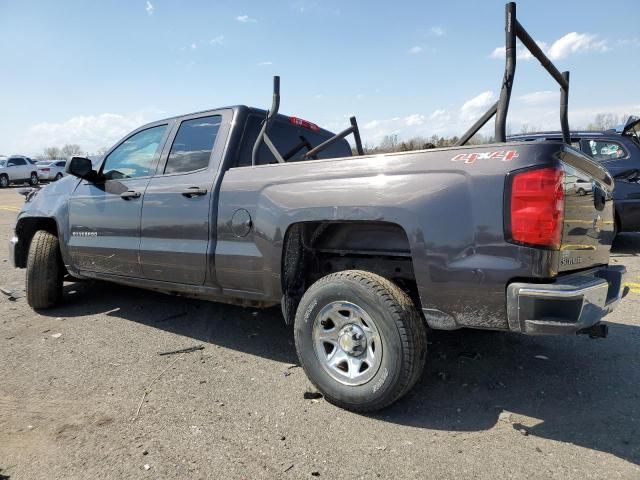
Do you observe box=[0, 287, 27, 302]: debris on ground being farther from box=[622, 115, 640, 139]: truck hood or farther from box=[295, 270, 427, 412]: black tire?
box=[622, 115, 640, 139]: truck hood

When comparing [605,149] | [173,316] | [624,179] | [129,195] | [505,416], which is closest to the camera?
[505,416]

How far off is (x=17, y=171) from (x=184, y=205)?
3290cm

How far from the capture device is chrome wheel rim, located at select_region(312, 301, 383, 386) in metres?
2.79

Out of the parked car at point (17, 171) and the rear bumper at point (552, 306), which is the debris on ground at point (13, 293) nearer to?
the rear bumper at point (552, 306)

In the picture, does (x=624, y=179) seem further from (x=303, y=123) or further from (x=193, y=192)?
(x=193, y=192)

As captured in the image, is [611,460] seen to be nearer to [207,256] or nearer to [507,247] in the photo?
[507,247]

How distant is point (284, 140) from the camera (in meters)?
4.30

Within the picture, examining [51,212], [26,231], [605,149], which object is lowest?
[26,231]

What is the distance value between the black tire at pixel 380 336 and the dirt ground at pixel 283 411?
14cm

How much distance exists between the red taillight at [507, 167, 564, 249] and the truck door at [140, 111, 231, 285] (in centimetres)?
213

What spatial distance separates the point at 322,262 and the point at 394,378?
3.48 feet

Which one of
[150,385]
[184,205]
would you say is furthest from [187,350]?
[184,205]

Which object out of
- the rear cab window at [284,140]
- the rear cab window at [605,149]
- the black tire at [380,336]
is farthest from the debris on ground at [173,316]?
the rear cab window at [605,149]

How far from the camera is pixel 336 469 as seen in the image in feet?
7.64
